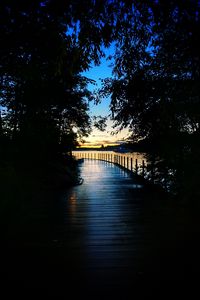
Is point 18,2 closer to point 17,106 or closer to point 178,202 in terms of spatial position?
point 178,202

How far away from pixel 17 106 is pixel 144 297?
10023mm

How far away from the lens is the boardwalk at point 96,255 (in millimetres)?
3621

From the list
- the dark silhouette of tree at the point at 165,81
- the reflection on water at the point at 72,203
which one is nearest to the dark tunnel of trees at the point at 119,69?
the dark silhouette of tree at the point at 165,81

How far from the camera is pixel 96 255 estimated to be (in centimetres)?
462

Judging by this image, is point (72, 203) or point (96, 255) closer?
point (96, 255)

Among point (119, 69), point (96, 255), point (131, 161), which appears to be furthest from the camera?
point (131, 161)

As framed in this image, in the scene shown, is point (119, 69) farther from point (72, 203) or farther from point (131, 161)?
point (131, 161)

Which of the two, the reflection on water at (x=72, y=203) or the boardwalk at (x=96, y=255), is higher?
the boardwalk at (x=96, y=255)

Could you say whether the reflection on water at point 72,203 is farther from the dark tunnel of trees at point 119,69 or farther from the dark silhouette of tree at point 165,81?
the dark silhouette of tree at point 165,81

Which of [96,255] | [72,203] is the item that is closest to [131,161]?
[72,203]

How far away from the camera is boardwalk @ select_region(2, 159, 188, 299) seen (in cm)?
362

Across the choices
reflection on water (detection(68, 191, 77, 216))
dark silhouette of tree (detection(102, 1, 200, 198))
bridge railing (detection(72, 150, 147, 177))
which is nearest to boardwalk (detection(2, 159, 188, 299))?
reflection on water (detection(68, 191, 77, 216))

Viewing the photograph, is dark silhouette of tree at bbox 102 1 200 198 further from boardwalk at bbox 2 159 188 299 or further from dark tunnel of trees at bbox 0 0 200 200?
boardwalk at bbox 2 159 188 299

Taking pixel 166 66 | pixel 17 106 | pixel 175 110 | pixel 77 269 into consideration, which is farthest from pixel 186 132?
pixel 17 106
